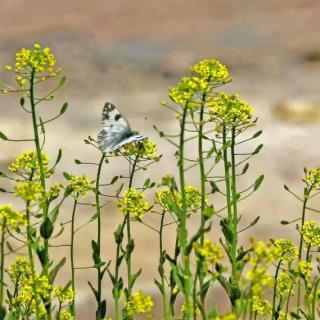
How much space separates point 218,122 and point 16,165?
0.71 meters

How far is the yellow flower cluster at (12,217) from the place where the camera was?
175 cm

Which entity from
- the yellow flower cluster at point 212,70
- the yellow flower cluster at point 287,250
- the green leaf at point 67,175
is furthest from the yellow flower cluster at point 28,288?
the yellow flower cluster at point 287,250

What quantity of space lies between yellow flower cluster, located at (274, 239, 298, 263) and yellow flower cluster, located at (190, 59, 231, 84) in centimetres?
97

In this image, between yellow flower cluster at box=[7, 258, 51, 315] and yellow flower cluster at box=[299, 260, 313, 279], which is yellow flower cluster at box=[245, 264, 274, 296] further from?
yellow flower cluster at box=[299, 260, 313, 279]

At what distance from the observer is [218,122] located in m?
2.50

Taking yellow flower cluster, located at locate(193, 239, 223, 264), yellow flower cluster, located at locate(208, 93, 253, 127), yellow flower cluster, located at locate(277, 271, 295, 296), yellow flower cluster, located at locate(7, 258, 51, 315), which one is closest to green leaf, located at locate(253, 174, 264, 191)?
yellow flower cluster, located at locate(208, 93, 253, 127)

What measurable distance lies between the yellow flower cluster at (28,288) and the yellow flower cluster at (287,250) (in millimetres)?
958

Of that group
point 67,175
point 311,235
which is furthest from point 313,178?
point 67,175

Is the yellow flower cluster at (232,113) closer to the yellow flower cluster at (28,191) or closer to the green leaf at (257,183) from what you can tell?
the green leaf at (257,183)

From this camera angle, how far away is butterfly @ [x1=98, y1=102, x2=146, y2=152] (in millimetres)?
2588

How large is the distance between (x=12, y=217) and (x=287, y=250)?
146cm

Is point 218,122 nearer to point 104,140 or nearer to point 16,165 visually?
point 104,140

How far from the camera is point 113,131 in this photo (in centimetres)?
271

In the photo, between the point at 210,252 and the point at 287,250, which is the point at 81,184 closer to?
the point at 287,250
